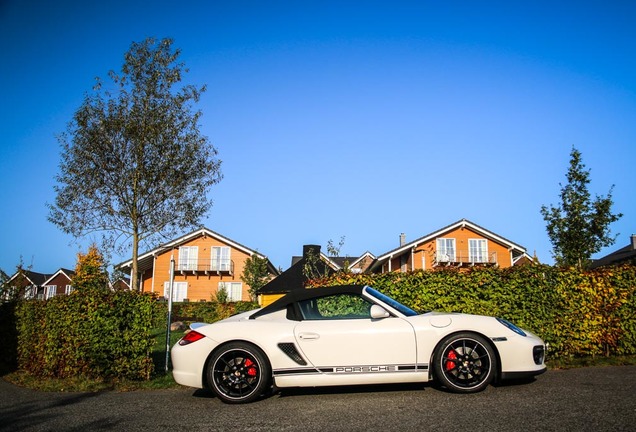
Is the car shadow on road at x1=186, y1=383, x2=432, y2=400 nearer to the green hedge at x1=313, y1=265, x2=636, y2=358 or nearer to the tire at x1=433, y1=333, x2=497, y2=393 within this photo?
the tire at x1=433, y1=333, x2=497, y2=393

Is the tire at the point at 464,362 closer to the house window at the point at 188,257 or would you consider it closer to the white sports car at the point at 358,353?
the white sports car at the point at 358,353

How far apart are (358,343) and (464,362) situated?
1272 millimetres

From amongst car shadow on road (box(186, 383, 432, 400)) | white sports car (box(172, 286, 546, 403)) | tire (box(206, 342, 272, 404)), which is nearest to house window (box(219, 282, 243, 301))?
car shadow on road (box(186, 383, 432, 400))

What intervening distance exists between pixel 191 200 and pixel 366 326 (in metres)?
15.4

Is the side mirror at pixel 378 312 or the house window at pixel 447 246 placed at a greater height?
the house window at pixel 447 246

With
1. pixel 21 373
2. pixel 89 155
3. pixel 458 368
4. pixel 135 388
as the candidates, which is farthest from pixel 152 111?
pixel 458 368

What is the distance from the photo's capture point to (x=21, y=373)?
1001 centimetres

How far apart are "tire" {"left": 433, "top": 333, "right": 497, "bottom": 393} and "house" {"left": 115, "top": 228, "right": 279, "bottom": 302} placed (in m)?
41.1

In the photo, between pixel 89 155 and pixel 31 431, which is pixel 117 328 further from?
pixel 89 155

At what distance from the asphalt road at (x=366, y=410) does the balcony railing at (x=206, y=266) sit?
39660mm

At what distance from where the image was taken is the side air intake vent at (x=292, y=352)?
5.71 m

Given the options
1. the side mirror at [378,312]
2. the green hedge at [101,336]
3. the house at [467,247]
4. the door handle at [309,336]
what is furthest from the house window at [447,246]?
the door handle at [309,336]

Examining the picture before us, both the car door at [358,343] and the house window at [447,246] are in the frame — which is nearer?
the car door at [358,343]

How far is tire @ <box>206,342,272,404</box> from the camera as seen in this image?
5676mm
